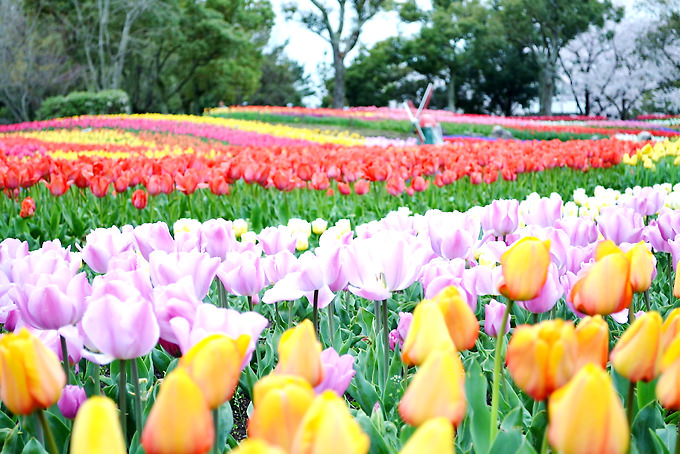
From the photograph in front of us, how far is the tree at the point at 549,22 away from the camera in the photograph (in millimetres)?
36156

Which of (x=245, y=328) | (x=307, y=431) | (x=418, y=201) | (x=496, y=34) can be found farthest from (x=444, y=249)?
(x=496, y=34)

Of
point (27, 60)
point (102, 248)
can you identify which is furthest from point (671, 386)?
point (27, 60)

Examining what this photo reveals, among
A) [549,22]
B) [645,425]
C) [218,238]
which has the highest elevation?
[549,22]

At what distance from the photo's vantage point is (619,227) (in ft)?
6.51

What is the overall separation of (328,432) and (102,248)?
52.2 inches

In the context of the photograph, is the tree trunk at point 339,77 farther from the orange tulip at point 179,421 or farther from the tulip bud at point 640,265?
the orange tulip at point 179,421

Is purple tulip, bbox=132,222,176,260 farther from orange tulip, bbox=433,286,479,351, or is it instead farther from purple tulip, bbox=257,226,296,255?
orange tulip, bbox=433,286,479,351

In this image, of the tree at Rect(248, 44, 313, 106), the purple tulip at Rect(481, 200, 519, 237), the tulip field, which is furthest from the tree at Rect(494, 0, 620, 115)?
the purple tulip at Rect(481, 200, 519, 237)

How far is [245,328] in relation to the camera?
0.97m

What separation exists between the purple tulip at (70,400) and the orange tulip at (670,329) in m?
0.99

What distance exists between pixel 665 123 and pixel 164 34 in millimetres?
23907

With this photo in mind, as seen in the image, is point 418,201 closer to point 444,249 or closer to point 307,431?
point 444,249

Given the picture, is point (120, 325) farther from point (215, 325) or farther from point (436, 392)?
point (436, 392)

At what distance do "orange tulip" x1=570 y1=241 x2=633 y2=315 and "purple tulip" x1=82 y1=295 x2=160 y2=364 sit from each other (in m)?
0.65
